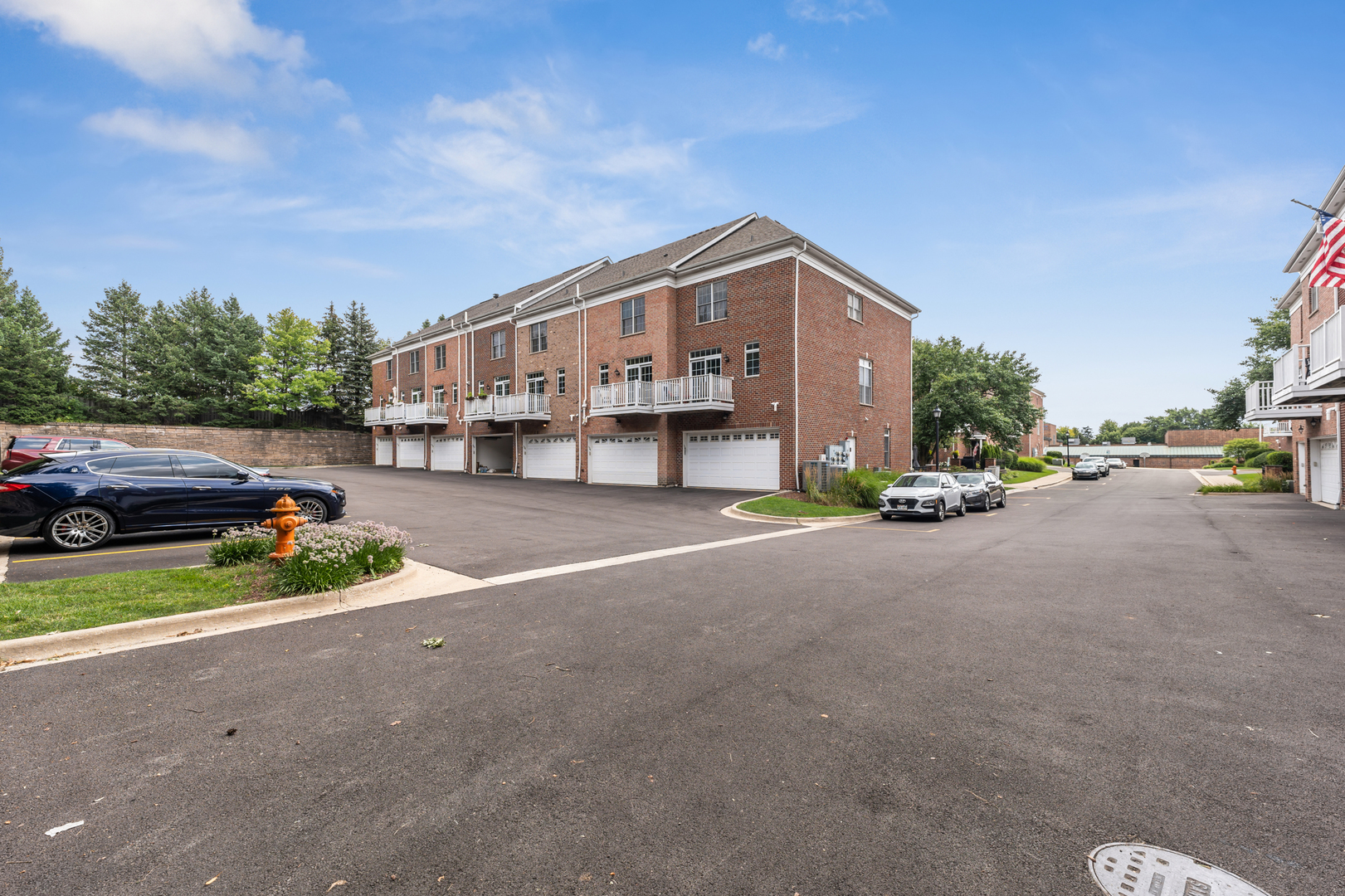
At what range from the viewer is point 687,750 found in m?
3.48

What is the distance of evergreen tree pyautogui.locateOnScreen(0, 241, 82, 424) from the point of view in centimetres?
3625

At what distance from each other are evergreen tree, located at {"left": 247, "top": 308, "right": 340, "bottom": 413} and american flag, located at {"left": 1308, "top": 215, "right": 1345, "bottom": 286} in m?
54.3

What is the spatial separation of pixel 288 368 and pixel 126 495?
43.6m

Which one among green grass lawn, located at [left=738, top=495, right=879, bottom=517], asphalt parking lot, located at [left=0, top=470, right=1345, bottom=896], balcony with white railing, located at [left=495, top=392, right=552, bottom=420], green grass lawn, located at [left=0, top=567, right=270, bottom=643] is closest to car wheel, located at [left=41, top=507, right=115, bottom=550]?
green grass lawn, located at [left=0, top=567, right=270, bottom=643]

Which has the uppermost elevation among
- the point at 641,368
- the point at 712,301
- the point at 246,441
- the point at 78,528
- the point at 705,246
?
the point at 705,246

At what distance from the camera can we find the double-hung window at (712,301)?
Result: 81.6 feet

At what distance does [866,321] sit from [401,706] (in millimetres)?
27517

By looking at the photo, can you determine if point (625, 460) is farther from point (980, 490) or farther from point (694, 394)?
point (980, 490)

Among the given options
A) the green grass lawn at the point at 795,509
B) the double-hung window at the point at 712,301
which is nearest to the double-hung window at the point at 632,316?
the double-hung window at the point at 712,301

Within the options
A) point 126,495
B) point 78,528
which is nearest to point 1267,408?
point 126,495

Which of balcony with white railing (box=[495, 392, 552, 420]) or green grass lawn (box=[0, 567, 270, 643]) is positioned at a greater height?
balcony with white railing (box=[495, 392, 552, 420])

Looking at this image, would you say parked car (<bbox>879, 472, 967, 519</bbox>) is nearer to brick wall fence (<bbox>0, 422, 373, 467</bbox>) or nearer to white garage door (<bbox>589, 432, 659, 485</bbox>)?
white garage door (<bbox>589, 432, 659, 485</bbox>)

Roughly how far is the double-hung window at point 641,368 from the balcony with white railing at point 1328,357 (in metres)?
20.2

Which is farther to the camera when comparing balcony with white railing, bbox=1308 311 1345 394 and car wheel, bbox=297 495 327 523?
balcony with white railing, bbox=1308 311 1345 394
